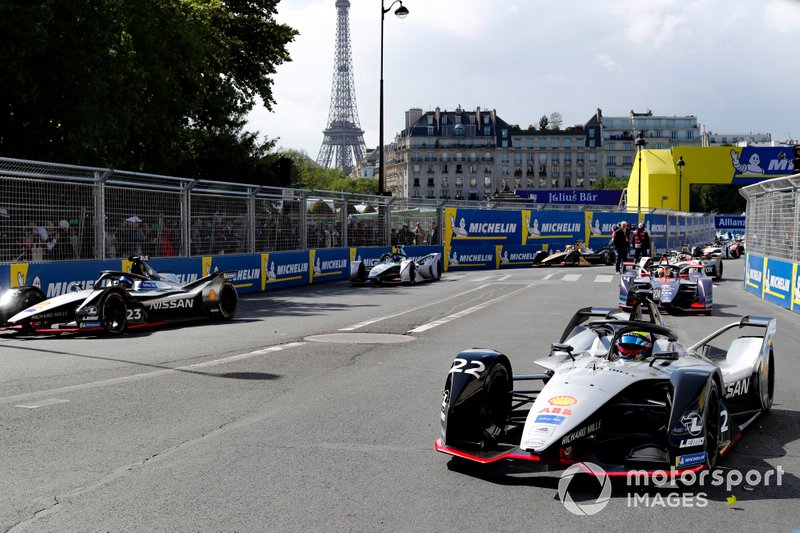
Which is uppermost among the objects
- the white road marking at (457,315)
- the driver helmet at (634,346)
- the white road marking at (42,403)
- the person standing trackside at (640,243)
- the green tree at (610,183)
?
the green tree at (610,183)

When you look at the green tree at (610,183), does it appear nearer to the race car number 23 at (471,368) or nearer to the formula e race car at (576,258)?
the formula e race car at (576,258)

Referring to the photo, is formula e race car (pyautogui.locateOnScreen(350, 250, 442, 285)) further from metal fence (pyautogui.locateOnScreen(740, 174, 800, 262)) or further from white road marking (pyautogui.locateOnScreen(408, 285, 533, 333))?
metal fence (pyautogui.locateOnScreen(740, 174, 800, 262))

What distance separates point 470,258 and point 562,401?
3296 cm

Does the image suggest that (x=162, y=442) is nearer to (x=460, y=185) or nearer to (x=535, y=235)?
(x=535, y=235)

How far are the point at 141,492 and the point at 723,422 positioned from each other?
3762 millimetres

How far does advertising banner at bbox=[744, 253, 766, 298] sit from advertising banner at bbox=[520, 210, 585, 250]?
1619 cm

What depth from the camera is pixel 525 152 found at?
480 ft

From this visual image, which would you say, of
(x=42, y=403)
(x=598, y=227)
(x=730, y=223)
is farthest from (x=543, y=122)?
(x=42, y=403)

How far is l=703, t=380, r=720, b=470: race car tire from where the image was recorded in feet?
18.0

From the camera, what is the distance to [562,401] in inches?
217

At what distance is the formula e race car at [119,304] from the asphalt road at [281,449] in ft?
1.94

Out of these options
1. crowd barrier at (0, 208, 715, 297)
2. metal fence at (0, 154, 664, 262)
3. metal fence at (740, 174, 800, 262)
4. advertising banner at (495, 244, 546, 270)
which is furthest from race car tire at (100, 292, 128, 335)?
advertising banner at (495, 244, 546, 270)

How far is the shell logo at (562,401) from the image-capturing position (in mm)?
5465

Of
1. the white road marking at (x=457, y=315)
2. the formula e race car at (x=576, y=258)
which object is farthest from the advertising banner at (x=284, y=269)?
the formula e race car at (x=576, y=258)
